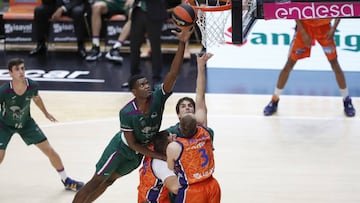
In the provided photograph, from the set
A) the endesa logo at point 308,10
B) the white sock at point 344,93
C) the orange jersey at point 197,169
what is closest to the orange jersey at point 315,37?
the white sock at point 344,93

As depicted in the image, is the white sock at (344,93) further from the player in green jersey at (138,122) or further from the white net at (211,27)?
the player in green jersey at (138,122)

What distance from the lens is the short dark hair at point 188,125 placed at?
552cm

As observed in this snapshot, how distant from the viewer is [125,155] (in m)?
6.34

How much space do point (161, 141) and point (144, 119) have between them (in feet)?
0.71

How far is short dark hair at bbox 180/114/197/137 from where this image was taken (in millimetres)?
5516

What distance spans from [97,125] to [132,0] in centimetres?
295

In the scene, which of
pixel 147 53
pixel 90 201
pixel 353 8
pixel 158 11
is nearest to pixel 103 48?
pixel 147 53

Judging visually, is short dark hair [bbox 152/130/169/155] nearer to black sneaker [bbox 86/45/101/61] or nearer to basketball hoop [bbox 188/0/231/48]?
basketball hoop [bbox 188/0/231/48]

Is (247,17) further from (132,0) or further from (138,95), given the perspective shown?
(132,0)

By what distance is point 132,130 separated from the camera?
6160 millimetres

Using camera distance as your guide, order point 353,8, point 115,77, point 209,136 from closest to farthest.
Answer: point 353,8, point 209,136, point 115,77

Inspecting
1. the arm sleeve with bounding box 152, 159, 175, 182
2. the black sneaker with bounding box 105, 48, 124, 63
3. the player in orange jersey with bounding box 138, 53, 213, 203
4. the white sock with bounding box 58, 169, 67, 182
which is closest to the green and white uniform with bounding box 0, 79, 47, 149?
Answer: the white sock with bounding box 58, 169, 67, 182

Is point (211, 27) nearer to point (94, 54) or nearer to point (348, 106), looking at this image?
point (348, 106)

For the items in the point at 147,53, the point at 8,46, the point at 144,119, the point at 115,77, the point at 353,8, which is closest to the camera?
the point at 353,8
